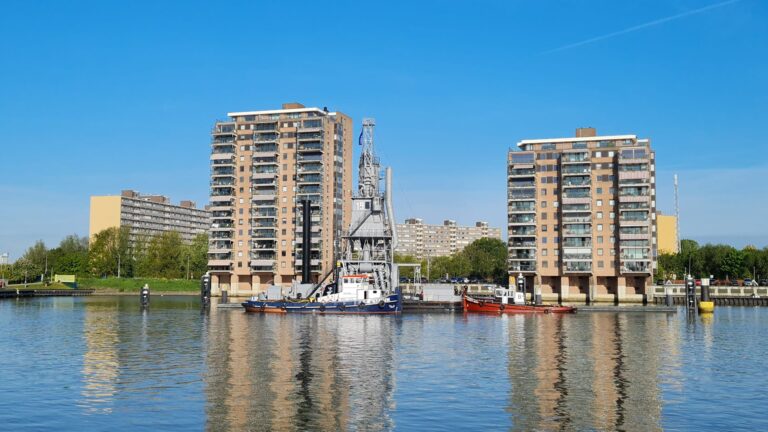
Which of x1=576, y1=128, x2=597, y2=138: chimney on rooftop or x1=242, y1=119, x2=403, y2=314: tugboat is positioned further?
A: x1=576, y1=128, x2=597, y2=138: chimney on rooftop

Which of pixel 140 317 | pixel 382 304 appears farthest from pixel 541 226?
pixel 140 317

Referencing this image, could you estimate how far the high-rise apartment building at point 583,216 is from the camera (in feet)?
557

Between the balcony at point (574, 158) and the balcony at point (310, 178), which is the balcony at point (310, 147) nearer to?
the balcony at point (310, 178)

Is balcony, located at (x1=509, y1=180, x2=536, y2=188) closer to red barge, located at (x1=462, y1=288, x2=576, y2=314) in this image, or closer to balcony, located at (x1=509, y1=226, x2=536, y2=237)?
balcony, located at (x1=509, y1=226, x2=536, y2=237)

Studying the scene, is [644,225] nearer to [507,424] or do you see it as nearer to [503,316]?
[503,316]

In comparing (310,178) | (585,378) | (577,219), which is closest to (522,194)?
(577,219)

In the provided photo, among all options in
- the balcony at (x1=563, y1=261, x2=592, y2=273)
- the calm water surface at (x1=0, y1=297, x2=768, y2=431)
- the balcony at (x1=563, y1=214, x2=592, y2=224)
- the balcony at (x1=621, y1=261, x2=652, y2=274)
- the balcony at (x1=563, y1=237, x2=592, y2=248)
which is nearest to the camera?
the calm water surface at (x1=0, y1=297, x2=768, y2=431)

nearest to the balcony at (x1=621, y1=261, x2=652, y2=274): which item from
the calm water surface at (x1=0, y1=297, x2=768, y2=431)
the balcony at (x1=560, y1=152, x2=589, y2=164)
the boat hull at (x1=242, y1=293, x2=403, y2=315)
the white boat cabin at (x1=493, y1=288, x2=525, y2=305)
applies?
the balcony at (x1=560, y1=152, x2=589, y2=164)

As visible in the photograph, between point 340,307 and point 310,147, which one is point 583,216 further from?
point 340,307

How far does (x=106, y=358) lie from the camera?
56531 mm

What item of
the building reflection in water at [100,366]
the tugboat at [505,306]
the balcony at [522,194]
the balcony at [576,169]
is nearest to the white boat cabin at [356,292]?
the tugboat at [505,306]

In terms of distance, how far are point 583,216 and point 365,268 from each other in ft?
216

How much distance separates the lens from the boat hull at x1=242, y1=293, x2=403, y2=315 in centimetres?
11525

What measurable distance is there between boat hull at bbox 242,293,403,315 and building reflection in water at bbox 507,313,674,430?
3285 cm
